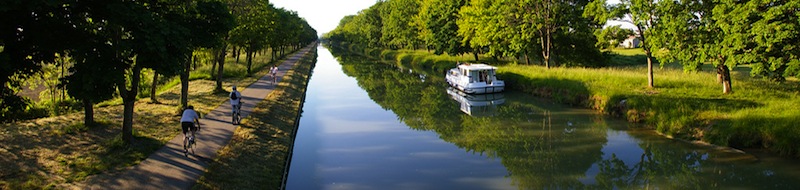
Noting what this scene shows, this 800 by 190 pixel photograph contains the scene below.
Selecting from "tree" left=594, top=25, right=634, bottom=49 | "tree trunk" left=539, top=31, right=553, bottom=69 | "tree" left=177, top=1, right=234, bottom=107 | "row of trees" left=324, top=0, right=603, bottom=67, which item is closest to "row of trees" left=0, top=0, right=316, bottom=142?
"tree" left=177, top=1, right=234, bottom=107

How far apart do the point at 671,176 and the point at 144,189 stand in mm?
12931

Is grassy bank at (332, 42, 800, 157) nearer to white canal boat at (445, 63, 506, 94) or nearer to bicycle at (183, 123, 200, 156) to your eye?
white canal boat at (445, 63, 506, 94)

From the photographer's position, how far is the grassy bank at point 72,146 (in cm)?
1035

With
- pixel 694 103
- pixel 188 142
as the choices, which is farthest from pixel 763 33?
pixel 188 142

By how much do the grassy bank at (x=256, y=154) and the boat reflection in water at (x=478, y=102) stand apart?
955 centimetres

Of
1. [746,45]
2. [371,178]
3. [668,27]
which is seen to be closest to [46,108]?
[371,178]

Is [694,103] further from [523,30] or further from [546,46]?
[546,46]

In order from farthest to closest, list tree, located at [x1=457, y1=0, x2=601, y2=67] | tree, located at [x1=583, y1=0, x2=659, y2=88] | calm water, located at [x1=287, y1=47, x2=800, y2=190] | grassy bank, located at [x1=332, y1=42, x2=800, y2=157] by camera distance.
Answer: tree, located at [x1=457, y1=0, x2=601, y2=67], tree, located at [x1=583, y1=0, x2=659, y2=88], grassy bank, located at [x1=332, y1=42, x2=800, y2=157], calm water, located at [x1=287, y1=47, x2=800, y2=190]

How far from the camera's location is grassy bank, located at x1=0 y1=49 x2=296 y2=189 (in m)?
10.4

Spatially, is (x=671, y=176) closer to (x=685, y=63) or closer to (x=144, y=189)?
(x=685, y=63)

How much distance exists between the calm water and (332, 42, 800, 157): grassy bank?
76 centimetres

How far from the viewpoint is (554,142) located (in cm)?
1748

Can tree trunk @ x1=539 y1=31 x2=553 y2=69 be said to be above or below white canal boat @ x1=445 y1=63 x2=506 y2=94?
above

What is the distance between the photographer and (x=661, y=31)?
21.4 metres
